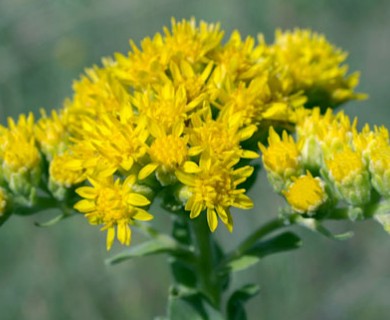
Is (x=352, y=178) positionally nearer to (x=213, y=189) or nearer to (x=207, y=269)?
(x=213, y=189)

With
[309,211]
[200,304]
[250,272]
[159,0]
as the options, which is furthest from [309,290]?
[159,0]

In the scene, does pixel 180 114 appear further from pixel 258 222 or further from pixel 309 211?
pixel 258 222

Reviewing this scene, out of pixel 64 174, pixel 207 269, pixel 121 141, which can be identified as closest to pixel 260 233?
pixel 207 269

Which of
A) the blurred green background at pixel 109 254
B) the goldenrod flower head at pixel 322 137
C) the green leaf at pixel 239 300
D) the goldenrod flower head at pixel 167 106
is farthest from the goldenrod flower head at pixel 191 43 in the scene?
the blurred green background at pixel 109 254

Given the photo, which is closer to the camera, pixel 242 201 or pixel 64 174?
pixel 242 201

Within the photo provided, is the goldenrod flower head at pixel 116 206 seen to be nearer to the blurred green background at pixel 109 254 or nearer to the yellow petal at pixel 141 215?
the yellow petal at pixel 141 215
